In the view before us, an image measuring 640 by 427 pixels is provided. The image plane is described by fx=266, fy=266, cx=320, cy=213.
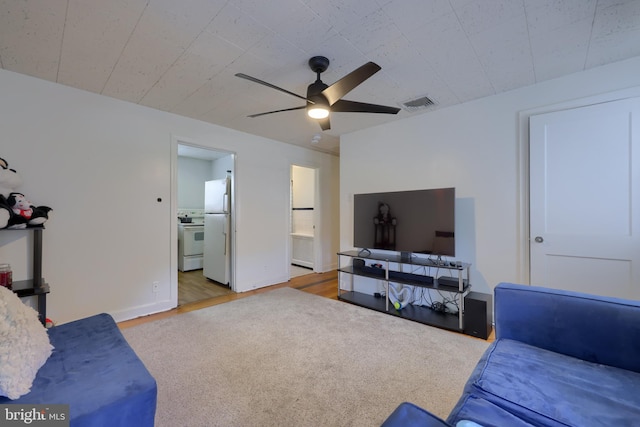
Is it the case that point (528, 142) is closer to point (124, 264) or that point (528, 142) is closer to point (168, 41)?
point (168, 41)

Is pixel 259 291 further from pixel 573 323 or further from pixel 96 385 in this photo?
pixel 573 323

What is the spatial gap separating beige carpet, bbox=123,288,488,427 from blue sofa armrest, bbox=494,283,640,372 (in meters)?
0.65

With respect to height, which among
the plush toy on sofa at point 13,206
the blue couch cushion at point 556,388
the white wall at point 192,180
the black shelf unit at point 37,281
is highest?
the white wall at point 192,180

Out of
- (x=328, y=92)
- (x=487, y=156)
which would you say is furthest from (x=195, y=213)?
(x=487, y=156)

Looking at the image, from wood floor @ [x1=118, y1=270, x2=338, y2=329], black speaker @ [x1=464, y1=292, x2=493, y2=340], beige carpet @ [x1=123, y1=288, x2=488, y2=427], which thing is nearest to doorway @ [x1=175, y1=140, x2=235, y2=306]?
wood floor @ [x1=118, y1=270, x2=338, y2=329]

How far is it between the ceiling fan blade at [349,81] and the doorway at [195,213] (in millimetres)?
2450

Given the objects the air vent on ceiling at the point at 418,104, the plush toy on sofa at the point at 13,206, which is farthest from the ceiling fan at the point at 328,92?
the plush toy on sofa at the point at 13,206

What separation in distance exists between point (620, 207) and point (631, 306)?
1.49 metres

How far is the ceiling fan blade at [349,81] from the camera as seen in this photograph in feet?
5.78

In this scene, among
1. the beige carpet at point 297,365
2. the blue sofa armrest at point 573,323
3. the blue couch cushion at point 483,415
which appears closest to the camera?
the blue couch cushion at point 483,415

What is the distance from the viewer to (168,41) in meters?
1.97

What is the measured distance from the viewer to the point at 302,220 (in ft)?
20.2

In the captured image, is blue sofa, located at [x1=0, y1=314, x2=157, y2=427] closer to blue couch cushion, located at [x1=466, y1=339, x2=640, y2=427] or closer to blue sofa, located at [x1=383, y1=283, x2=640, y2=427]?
blue sofa, located at [x1=383, y1=283, x2=640, y2=427]

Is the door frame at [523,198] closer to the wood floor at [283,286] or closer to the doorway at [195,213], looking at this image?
the wood floor at [283,286]
